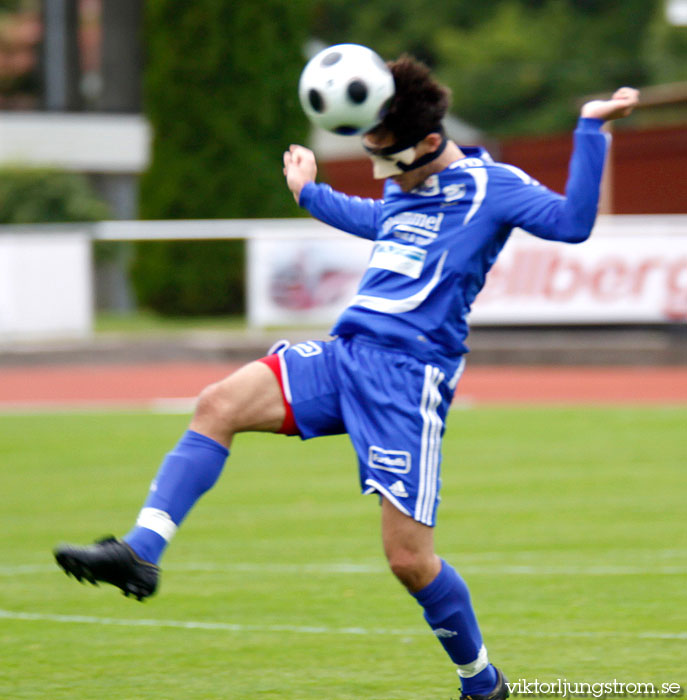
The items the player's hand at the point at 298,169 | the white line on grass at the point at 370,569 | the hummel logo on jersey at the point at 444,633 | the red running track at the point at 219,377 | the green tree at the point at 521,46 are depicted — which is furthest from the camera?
the green tree at the point at 521,46

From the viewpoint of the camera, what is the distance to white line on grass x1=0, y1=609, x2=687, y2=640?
5668 millimetres

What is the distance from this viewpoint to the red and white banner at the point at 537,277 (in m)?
18.4

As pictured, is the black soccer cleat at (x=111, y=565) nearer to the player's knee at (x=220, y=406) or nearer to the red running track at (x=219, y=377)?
the player's knee at (x=220, y=406)

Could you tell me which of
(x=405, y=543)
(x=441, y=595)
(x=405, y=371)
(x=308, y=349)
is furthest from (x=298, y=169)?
(x=441, y=595)

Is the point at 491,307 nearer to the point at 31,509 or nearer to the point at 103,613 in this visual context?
the point at 31,509

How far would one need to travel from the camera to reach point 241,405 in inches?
172

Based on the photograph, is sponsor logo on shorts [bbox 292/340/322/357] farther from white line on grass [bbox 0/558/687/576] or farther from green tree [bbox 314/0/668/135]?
green tree [bbox 314/0/668/135]

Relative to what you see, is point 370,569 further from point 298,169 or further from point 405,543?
point 405,543

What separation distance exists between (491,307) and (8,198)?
10.9 meters

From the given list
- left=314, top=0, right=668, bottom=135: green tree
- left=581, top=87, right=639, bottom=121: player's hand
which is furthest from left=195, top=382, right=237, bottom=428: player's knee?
left=314, top=0, right=668, bottom=135: green tree

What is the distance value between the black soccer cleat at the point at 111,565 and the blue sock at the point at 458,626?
87 centimetres

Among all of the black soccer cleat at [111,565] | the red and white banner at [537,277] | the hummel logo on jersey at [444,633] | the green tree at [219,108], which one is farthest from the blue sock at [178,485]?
the green tree at [219,108]

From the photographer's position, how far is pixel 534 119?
1992 inches

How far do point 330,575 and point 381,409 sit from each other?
2.87 m
